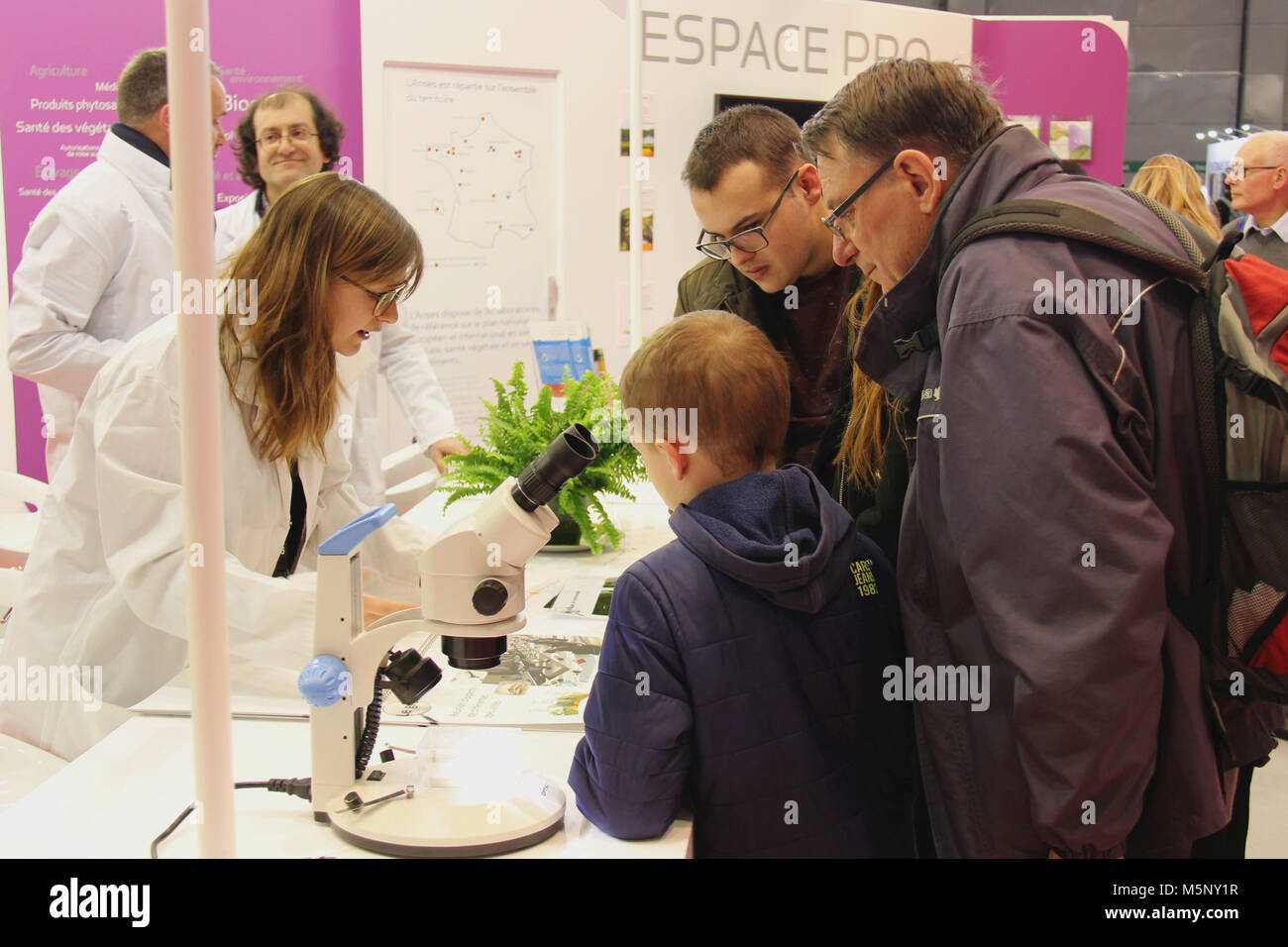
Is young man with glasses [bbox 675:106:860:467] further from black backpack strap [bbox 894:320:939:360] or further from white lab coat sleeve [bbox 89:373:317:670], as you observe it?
white lab coat sleeve [bbox 89:373:317:670]

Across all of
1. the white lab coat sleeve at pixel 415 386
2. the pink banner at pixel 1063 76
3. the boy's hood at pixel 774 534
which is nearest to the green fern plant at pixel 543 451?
the white lab coat sleeve at pixel 415 386

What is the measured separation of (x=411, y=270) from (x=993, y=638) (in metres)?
1.19

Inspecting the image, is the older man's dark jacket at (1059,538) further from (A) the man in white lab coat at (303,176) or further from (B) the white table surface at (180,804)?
(A) the man in white lab coat at (303,176)

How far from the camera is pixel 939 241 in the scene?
1.35 meters

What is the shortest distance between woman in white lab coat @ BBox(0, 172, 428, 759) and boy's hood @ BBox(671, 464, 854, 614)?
27.2 inches

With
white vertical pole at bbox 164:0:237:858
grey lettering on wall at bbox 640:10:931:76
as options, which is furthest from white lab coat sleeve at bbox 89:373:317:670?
grey lettering on wall at bbox 640:10:931:76

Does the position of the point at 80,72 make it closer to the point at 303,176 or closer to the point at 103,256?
the point at 103,256

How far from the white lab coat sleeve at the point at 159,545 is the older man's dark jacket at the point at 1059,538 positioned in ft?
3.15

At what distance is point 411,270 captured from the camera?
1.89 metres

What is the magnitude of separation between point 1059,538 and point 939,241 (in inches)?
16.8

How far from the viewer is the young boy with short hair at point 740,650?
50.3 inches

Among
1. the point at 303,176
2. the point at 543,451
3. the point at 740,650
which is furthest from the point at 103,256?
the point at 740,650
